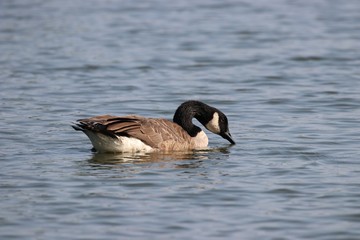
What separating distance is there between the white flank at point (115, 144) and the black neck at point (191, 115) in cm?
84

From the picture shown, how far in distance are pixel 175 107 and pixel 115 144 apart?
11.9 feet

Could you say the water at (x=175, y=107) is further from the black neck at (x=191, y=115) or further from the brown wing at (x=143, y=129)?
the black neck at (x=191, y=115)

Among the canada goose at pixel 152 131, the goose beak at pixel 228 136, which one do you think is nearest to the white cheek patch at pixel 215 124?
the canada goose at pixel 152 131

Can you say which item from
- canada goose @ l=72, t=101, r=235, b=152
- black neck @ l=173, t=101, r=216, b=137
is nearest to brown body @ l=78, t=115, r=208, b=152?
canada goose @ l=72, t=101, r=235, b=152

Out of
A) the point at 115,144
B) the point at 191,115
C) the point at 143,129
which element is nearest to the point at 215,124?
the point at 191,115

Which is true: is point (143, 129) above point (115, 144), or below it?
above

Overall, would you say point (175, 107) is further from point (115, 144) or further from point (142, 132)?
point (115, 144)

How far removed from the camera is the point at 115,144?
38.0 feet

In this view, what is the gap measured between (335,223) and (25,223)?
297 centimetres

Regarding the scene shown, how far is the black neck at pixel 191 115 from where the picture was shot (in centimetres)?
1239

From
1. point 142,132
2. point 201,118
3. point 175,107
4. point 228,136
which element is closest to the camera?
point 142,132

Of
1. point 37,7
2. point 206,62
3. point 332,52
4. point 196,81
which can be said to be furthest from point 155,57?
point 37,7

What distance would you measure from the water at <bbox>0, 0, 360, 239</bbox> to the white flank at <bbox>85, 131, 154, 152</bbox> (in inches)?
6.8

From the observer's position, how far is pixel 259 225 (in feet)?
28.0
